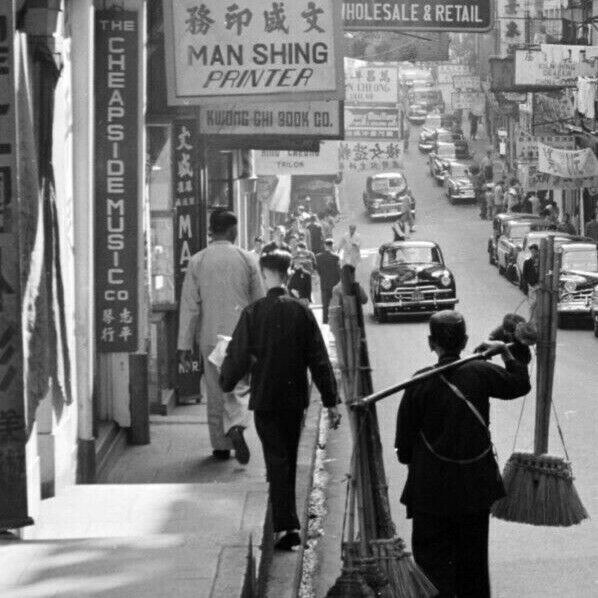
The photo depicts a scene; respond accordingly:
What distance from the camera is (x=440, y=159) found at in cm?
8725

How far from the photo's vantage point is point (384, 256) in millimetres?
35406

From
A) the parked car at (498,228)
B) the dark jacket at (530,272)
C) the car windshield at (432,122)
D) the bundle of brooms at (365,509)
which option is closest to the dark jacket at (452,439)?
the bundle of brooms at (365,509)

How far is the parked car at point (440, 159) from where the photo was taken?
8544cm

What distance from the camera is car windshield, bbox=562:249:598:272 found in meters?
33.2

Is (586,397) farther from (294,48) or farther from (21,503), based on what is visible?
(21,503)

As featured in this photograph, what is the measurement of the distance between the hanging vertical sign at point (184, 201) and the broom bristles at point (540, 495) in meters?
8.73

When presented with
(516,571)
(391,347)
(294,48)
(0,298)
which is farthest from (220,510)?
(391,347)

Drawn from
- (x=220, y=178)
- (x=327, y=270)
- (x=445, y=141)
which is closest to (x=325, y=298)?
(x=327, y=270)

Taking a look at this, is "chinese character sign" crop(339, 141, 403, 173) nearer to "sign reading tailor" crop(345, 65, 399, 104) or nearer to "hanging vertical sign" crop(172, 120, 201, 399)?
"sign reading tailor" crop(345, 65, 399, 104)

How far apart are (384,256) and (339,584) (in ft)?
91.5

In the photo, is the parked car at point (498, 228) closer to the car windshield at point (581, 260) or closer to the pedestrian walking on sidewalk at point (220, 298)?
the car windshield at point (581, 260)

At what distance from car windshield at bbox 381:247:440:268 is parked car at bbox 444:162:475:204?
41312 mm

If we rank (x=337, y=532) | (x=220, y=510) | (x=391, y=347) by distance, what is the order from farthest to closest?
(x=391, y=347) < (x=337, y=532) < (x=220, y=510)

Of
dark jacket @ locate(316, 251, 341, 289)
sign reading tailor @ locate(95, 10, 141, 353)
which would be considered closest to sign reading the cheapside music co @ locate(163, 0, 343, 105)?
sign reading tailor @ locate(95, 10, 141, 353)
